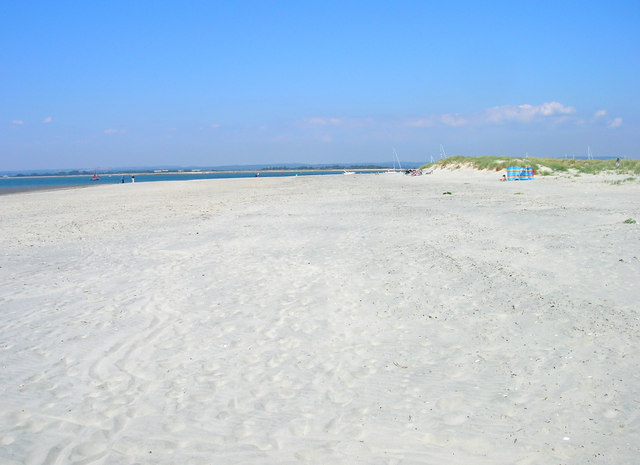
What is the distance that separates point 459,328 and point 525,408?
70.9 inches

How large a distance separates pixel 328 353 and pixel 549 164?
140ft

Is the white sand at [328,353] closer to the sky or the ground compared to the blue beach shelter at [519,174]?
closer to the ground

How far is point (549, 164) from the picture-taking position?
140ft

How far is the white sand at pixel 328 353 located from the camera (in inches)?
141

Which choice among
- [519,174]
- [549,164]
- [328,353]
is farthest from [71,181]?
[328,353]

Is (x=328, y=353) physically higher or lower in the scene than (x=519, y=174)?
lower

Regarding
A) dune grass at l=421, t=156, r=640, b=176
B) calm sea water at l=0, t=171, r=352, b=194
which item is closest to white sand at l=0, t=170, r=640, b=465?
dune grass at l=421, t=156, r=640, b=176


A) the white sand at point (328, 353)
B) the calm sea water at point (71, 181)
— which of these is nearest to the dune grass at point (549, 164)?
the white sand at point (328, 353)

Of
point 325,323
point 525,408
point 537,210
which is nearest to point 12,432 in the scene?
point 325,323

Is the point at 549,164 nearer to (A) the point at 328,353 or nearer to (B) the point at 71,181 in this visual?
(A) the point at 328,353

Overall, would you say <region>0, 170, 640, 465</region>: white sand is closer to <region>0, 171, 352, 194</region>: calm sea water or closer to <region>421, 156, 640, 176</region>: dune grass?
<region>421, 156, 640, 176</region>: dune grass

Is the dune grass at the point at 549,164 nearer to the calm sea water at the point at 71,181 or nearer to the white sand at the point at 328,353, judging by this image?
the white sand at the point at 328,353

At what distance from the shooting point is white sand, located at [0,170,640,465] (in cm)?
359

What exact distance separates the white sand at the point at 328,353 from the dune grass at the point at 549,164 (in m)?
30.8
